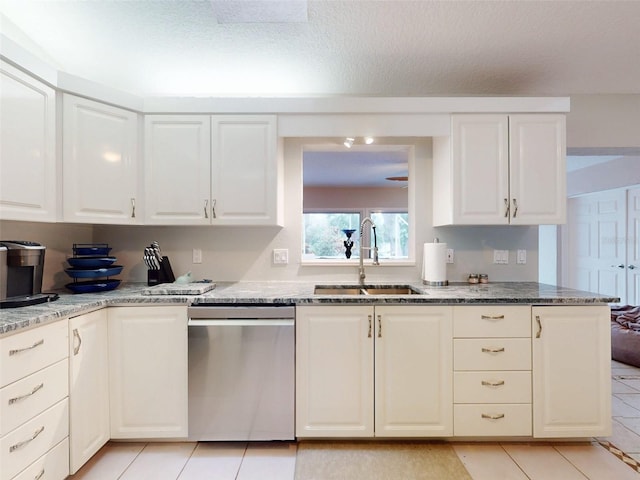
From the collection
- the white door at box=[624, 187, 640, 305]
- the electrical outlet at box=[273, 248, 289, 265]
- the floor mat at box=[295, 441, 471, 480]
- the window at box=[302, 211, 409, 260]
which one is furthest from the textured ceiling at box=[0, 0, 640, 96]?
the window at box=[302, 211, 409, 260]

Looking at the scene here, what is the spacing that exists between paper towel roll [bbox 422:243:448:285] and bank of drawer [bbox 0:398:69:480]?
88.7 inches

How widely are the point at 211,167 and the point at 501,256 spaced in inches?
88.7

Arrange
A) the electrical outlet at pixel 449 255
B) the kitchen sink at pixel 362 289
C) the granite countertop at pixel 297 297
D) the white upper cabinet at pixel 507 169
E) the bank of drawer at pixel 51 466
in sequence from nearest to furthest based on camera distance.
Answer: the bank of drawer at pixel 51 466 < the granite countertop at pixel 297 297 < the white upper cabinet at pixel 507 169 < the kitchen sink at pixel 362 289 < the electrical outlet at pixel 449 255

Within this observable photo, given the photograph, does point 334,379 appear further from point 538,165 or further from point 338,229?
point 338,229

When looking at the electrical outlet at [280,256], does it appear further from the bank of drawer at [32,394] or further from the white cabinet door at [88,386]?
the bank of drawer at [32,394]

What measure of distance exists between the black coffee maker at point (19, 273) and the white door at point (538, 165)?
283cm

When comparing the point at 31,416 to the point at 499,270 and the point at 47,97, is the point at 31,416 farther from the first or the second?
the point at 499,270

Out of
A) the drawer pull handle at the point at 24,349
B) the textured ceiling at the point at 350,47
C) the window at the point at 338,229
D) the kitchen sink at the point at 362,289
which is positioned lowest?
the drawer pull handle at the point at 24,349

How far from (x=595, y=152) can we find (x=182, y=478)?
3.71 metres

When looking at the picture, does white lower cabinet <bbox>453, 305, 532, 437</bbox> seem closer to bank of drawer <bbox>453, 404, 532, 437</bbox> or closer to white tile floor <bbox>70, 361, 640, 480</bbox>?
bank of drawer <bbox>453, 404, 532, 437</bbox>

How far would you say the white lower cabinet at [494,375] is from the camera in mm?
2020

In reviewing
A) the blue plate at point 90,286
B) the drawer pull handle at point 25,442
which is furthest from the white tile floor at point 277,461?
the blue plate at point 90,286

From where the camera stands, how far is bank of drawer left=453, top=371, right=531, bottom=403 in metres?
2.02

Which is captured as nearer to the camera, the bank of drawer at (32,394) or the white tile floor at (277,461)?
the bank of drawer at (32,394)
